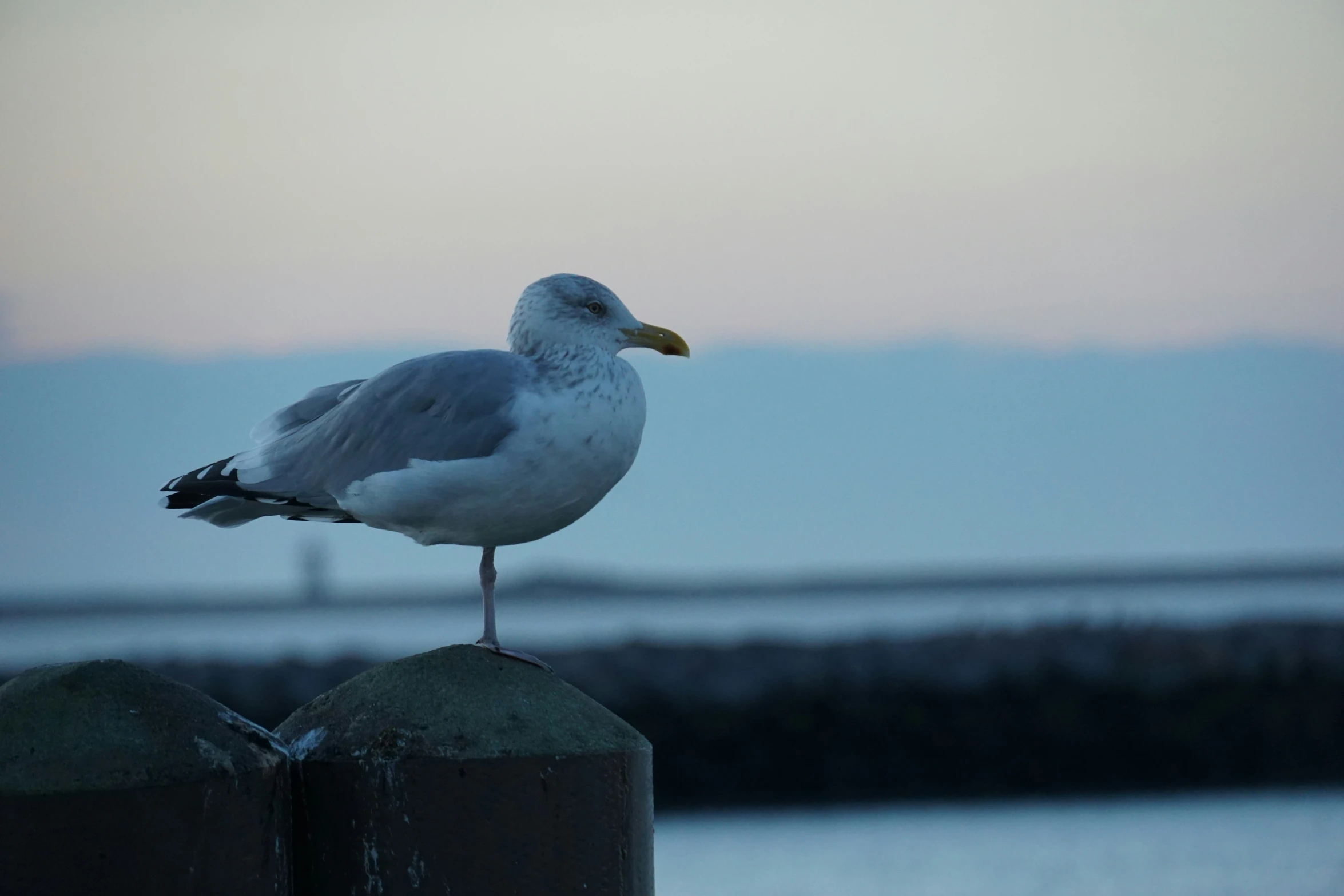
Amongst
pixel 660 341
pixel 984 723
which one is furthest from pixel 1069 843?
pixel 660 341

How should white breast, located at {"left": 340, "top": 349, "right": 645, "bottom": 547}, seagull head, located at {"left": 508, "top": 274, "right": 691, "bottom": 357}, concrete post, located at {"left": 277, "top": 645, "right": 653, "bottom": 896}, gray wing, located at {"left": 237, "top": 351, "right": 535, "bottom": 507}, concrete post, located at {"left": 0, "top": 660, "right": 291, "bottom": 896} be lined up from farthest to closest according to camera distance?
seagull head, located at {"left": 508, "top": 274, "right": 691, "bottom": 357} < gray wing, located at {"left": 237, "top": 351, "right": 535, "bottom": 507} < white breast, located at {"left": 340, "top": 349, "right": 645, "bottom": 547} < concrete post, located at {"left": 277, "top": 645, "right": 653, "bottom": 896} < concrete post, located at {"left": 0, "top": 660, "right": 291, "bottom": 896}

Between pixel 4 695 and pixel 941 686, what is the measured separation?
20.3m

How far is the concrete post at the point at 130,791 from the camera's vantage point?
2.97m

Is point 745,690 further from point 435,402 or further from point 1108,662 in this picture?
point 435,402

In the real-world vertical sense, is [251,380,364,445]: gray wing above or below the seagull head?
below

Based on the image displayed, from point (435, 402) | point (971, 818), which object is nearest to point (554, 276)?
point (435, 402)

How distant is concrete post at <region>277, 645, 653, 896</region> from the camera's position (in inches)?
133

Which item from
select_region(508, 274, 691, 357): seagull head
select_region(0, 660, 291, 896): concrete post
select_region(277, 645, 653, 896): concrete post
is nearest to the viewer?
select_region(0, 660, 291, 896): concrete post

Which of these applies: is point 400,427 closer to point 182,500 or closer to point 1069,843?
point 182,500

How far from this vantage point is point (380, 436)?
15.6 ft

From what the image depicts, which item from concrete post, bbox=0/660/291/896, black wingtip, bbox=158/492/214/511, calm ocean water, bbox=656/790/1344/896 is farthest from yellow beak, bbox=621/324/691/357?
calm ocean water, bbox=656/790/1344/896

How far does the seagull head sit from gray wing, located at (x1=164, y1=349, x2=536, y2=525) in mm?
125

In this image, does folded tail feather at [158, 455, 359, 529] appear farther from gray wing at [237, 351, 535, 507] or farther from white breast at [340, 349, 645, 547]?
white breast at [340, 349, 645, 547]

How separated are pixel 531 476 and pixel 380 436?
0.55m
